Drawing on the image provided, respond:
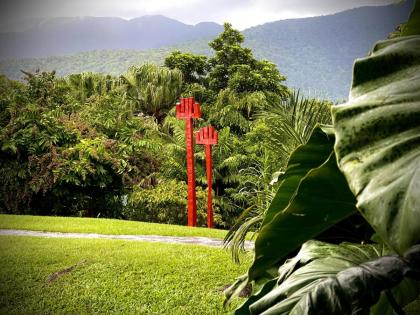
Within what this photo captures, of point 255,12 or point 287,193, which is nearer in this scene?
point 287,193

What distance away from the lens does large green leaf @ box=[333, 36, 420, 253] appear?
0.29 meters

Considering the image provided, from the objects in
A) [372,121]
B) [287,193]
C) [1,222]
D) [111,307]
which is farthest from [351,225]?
[1,222]

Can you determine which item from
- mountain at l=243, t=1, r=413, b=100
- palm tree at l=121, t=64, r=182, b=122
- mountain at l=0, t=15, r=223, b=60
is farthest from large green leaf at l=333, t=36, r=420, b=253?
mountain at l=0, t=15, r=223, b=60

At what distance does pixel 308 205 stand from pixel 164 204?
643 cm

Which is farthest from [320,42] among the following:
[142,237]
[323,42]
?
[142,237]

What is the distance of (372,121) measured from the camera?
0.35 m

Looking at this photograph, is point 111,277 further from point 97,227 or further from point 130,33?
point 130,33

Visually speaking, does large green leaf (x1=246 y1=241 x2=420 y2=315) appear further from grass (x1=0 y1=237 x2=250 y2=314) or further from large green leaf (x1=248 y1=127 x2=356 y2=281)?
grass (x1=0 y1=237 x2=250 y2=314)

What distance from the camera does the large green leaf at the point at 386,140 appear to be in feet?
0.96

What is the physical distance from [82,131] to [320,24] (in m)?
66.8

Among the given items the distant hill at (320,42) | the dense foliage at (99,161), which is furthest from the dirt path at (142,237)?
the distant hill at (320,42)

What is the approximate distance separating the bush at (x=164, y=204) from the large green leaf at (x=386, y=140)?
643 cm

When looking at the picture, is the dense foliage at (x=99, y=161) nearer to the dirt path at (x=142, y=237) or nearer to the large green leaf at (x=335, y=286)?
the dirt path at (x=142, y=237)

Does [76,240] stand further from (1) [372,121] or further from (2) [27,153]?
(1) [372,121]
